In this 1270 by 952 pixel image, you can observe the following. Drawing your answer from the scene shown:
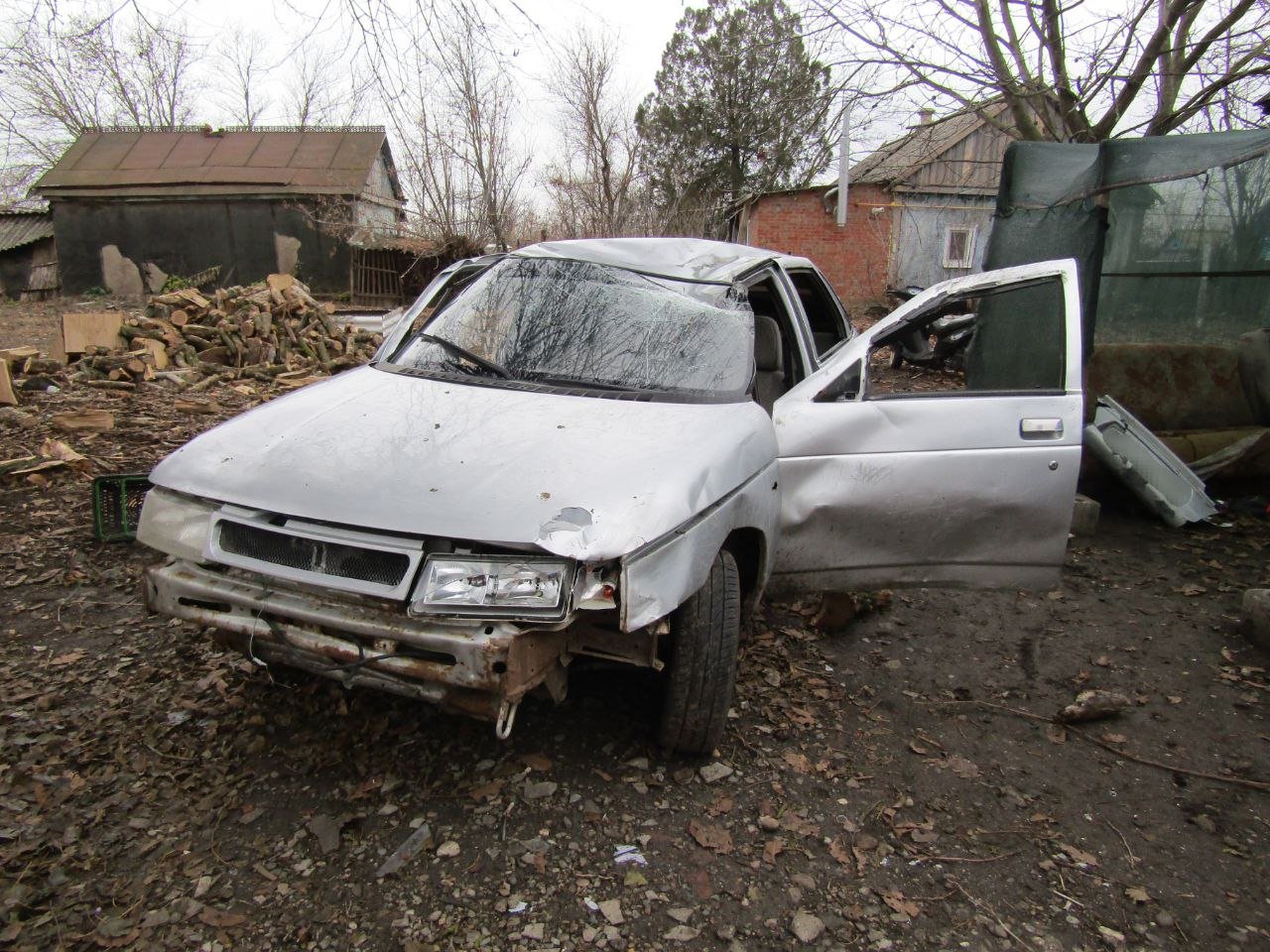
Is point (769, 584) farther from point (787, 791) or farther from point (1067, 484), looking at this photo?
point (1067, 484)

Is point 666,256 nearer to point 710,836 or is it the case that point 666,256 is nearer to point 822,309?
point 822,309

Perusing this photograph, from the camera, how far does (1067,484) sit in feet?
11.1

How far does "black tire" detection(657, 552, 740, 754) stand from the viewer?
2609 mm

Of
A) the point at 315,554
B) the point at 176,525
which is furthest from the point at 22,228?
the point at 315,554

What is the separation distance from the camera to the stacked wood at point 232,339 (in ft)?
29.6

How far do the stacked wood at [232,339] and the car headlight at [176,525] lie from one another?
22.5ft

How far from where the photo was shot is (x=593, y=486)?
234cm

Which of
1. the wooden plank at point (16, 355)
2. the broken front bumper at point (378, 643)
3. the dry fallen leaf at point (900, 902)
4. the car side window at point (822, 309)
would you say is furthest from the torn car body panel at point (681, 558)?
the wooden plank at point (16, 355)

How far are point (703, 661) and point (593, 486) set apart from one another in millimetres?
724

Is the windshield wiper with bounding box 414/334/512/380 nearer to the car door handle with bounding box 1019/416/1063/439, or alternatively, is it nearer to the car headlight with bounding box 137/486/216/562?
the car headlight with bounding box 137/486/216/562

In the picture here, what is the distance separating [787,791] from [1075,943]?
2.97ft

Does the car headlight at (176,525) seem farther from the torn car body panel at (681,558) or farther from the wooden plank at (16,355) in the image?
the wooden plank at (16,355)

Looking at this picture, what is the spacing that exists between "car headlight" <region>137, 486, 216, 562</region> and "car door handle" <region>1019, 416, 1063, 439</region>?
3043 mm

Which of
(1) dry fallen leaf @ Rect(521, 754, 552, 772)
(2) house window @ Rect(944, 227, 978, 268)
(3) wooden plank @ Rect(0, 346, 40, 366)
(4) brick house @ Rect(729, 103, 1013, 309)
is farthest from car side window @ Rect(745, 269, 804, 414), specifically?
(2) house window @ Rect(944, 227, 978, 268)
